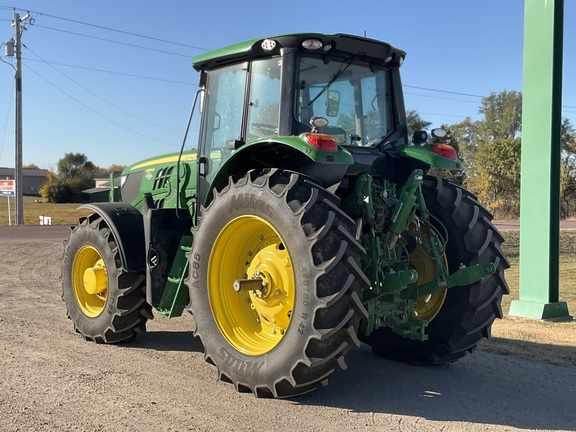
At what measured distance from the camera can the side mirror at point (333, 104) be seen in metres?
5.05

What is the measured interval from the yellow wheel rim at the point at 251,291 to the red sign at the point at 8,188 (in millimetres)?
29548

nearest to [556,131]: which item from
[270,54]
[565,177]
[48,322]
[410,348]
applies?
[410,348]

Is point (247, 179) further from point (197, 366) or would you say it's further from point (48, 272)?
point (48, 272)

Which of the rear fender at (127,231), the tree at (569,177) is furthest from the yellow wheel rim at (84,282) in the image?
the tree at (569,177)

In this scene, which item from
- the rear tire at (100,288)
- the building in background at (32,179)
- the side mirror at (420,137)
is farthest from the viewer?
the building in background at (32,179)

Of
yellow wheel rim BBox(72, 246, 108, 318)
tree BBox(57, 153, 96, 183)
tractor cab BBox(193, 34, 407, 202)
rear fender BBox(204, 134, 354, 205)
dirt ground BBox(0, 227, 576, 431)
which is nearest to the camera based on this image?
dirt ground BBox(0, 227, 576, 431)

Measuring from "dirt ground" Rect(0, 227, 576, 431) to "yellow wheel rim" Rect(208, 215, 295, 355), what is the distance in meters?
0.46

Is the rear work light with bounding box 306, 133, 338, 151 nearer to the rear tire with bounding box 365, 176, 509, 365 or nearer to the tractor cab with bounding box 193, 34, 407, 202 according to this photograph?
the tractor cab with bounding box 193, 34, 407, 202

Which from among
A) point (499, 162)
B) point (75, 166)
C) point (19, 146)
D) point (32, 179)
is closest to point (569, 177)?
point (499, 162)

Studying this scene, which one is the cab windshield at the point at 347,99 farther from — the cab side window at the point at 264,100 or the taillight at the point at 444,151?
the taillight at the point at 444,151

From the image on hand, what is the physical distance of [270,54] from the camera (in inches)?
195

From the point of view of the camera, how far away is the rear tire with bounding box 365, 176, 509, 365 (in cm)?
502

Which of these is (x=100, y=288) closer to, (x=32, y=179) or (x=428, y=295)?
(x=428, y=295)

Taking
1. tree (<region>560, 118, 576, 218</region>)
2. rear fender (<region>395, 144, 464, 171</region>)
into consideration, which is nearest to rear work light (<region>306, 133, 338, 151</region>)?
rear fender (<region>395, 144, 464, 171</region>)
